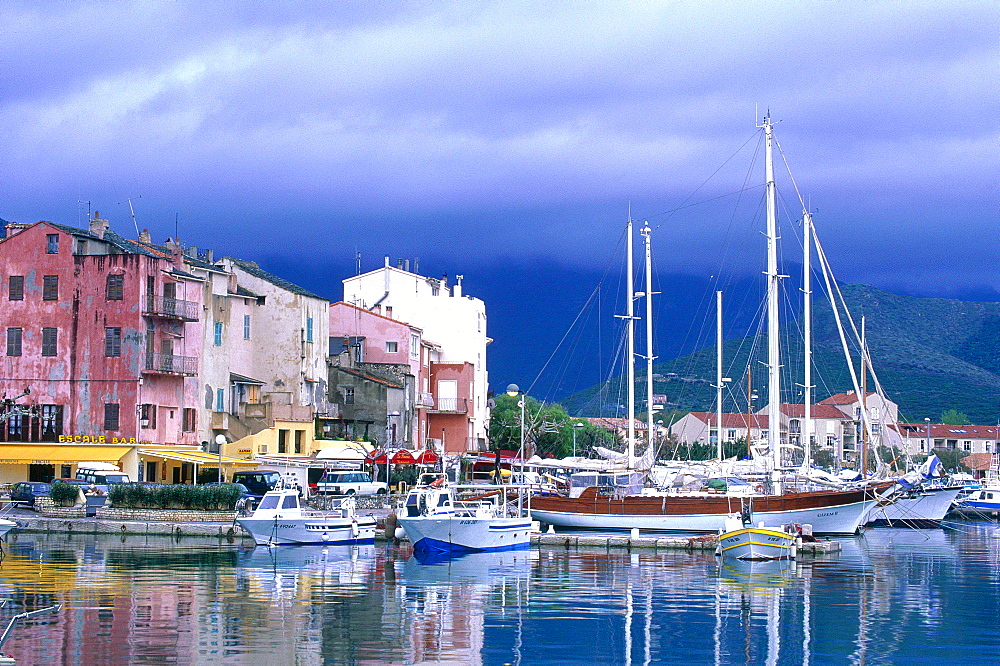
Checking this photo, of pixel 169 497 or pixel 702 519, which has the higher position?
pixel 169 497

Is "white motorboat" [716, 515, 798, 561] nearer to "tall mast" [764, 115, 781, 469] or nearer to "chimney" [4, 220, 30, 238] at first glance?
"tall mast" [764, 115, 781, 469]

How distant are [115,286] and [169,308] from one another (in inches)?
124

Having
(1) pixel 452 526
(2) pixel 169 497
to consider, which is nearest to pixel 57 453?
(2) pixel 169 497

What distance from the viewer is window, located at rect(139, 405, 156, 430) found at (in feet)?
237

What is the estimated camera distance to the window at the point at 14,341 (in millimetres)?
73438

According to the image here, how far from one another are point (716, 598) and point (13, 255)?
5103 centimetres

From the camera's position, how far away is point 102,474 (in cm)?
6519

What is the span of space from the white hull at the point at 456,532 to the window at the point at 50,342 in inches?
1172

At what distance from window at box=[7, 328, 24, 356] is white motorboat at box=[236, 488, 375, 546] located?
25.9m

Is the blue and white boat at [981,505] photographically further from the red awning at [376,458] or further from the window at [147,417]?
the window at [147,417]

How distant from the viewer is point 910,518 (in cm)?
8169

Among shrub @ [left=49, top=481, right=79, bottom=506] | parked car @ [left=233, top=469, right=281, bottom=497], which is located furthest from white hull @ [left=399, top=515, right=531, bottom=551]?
parked car @ [left=233, top=469, right=281, bottom=497]

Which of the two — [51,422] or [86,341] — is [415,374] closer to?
[86,341]

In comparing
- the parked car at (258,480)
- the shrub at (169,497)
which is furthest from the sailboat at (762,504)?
the shrub at (169,497)
